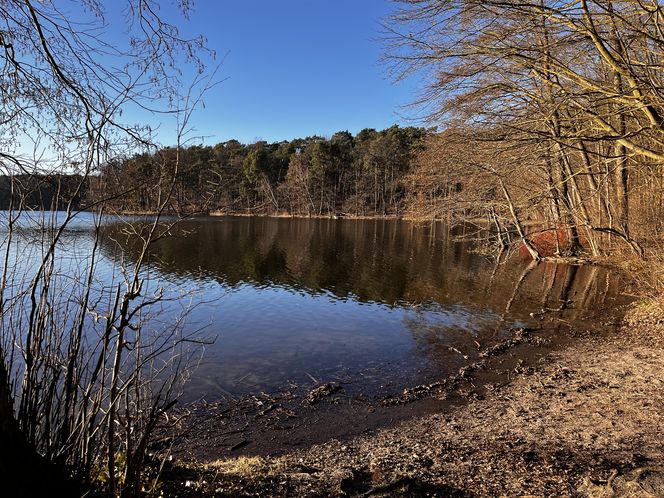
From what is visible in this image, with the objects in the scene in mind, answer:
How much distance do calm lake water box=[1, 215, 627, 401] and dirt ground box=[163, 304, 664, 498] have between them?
1.80 m

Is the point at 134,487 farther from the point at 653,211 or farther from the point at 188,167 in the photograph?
the point at 653,211

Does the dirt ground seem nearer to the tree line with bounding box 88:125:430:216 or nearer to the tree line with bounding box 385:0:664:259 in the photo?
the tree line with bounding box 385:0:664:259

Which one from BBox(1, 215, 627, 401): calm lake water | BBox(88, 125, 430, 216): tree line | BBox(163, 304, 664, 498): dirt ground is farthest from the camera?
BBox(88, 125, 430, 216): tree line

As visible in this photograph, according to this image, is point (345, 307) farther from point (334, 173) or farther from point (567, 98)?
point (334, 173)

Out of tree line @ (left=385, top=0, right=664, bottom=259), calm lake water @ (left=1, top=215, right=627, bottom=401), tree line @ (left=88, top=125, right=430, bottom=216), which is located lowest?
calm lake water @ (left=1, top=215, right=627, bottom=401)

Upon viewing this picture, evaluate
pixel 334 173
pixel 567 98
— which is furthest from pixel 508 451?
pixel 334 173

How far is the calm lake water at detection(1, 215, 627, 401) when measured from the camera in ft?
30.7

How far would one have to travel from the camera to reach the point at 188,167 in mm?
3117

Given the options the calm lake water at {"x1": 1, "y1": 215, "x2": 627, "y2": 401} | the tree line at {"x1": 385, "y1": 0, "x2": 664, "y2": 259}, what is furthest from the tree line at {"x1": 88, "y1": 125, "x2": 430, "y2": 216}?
the tree line at {"x1": 385, "y1": 0, "x2": 664, "y2": 259}

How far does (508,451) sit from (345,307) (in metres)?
11.0

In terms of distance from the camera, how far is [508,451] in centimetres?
502

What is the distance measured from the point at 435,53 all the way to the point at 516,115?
2.82 meters

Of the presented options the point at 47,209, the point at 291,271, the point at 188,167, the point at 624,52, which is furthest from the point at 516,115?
the point at 291,271

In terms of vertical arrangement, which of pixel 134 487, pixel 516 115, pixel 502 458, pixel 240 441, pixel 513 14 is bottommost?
pixel 240 441
